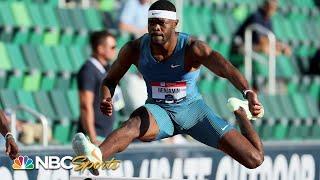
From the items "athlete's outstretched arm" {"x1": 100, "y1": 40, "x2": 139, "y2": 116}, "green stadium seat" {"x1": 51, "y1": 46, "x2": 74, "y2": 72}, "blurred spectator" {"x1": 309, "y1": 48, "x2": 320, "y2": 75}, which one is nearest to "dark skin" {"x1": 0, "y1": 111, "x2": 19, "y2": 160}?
"athlete's outstretched arm" {"x1": 100, "y1": 40, "x2": 139, "y2": 116}

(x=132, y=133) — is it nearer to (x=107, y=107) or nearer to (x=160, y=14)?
(x=107, y=107)

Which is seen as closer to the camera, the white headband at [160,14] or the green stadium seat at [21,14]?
the white headband at [160,14]

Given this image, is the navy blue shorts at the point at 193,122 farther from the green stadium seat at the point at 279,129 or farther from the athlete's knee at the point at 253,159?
the green stadium seat at the point at 279,129

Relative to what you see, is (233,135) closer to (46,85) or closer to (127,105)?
(127,105)

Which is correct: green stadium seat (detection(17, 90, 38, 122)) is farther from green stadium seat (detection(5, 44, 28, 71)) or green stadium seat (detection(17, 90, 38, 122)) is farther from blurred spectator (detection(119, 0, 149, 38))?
blurred spectator (detection(119, 0, 149, 38))

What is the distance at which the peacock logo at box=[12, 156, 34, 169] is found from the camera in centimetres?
920

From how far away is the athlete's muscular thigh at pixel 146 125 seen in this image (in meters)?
9.02

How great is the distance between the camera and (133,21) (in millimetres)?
14977

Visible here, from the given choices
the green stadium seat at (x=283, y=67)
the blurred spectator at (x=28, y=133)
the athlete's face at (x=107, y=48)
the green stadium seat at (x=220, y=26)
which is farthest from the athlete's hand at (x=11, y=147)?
the green stadium seat at (x=283, y=67)

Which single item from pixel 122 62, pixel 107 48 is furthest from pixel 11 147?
pixel 107 48

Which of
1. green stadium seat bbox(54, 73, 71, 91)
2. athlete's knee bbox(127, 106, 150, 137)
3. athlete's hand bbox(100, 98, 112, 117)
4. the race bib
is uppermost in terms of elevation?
the race bib

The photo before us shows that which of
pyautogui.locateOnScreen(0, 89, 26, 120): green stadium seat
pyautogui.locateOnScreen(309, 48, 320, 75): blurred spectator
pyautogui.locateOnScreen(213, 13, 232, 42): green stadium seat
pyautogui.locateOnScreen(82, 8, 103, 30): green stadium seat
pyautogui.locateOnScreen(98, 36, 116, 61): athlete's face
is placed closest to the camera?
pyautogui.locateOnScreen(98, 36, 116, 61): athlete's face

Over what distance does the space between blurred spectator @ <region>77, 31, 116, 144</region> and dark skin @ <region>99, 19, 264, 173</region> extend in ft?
6.20

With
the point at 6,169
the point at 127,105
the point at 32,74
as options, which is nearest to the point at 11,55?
the point at 32,74
